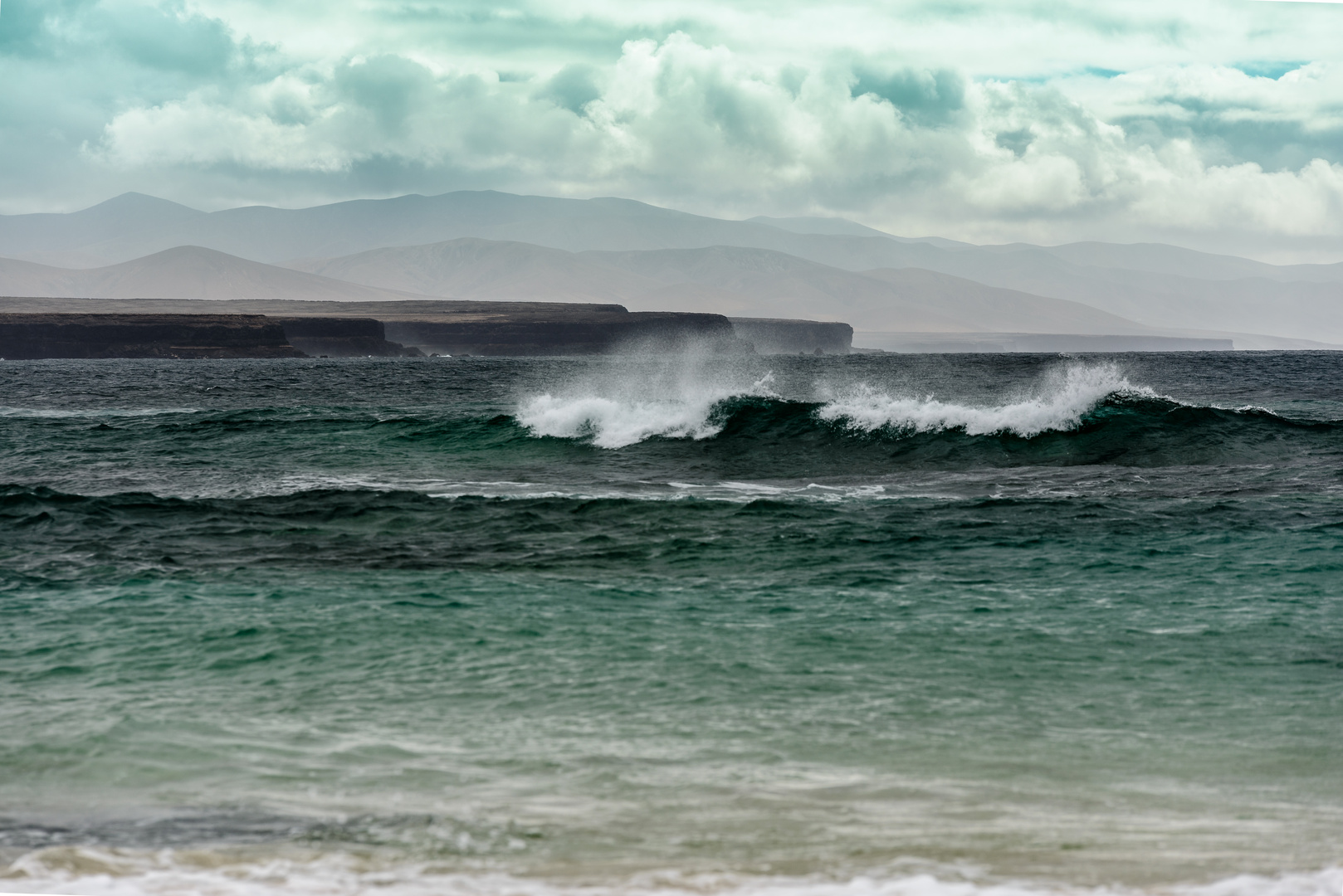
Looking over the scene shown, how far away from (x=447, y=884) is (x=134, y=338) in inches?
5978

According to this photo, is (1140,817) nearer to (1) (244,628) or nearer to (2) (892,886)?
(2) (892,886)

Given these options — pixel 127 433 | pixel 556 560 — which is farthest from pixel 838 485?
pixel 127 433

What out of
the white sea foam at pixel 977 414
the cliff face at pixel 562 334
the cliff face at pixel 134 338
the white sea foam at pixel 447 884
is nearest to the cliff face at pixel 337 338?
the cliff face at pixel 134 338

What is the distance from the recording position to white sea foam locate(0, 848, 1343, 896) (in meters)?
5.12

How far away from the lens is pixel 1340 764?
6.82 meters

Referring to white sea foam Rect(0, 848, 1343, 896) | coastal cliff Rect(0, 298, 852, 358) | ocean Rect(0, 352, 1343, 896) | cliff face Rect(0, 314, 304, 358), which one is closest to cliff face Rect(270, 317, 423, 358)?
coastal cliff Rect(0, 298, 852, 358)

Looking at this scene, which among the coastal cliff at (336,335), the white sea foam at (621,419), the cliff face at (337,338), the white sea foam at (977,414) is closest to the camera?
the white sea foam at (977,414)

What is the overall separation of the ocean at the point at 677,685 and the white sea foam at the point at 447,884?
0.07 ft

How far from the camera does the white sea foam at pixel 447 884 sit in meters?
5.12

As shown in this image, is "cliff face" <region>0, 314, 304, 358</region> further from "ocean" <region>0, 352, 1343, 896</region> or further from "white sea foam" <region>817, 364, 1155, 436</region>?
"ocean" <region>0, 352, 1343, 896</region>

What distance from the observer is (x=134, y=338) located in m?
139

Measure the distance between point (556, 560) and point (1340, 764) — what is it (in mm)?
9015

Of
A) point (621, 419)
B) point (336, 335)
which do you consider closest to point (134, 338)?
point (336, 335)

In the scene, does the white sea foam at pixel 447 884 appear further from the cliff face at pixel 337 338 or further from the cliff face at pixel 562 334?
the cliff face at pixel 562 334
